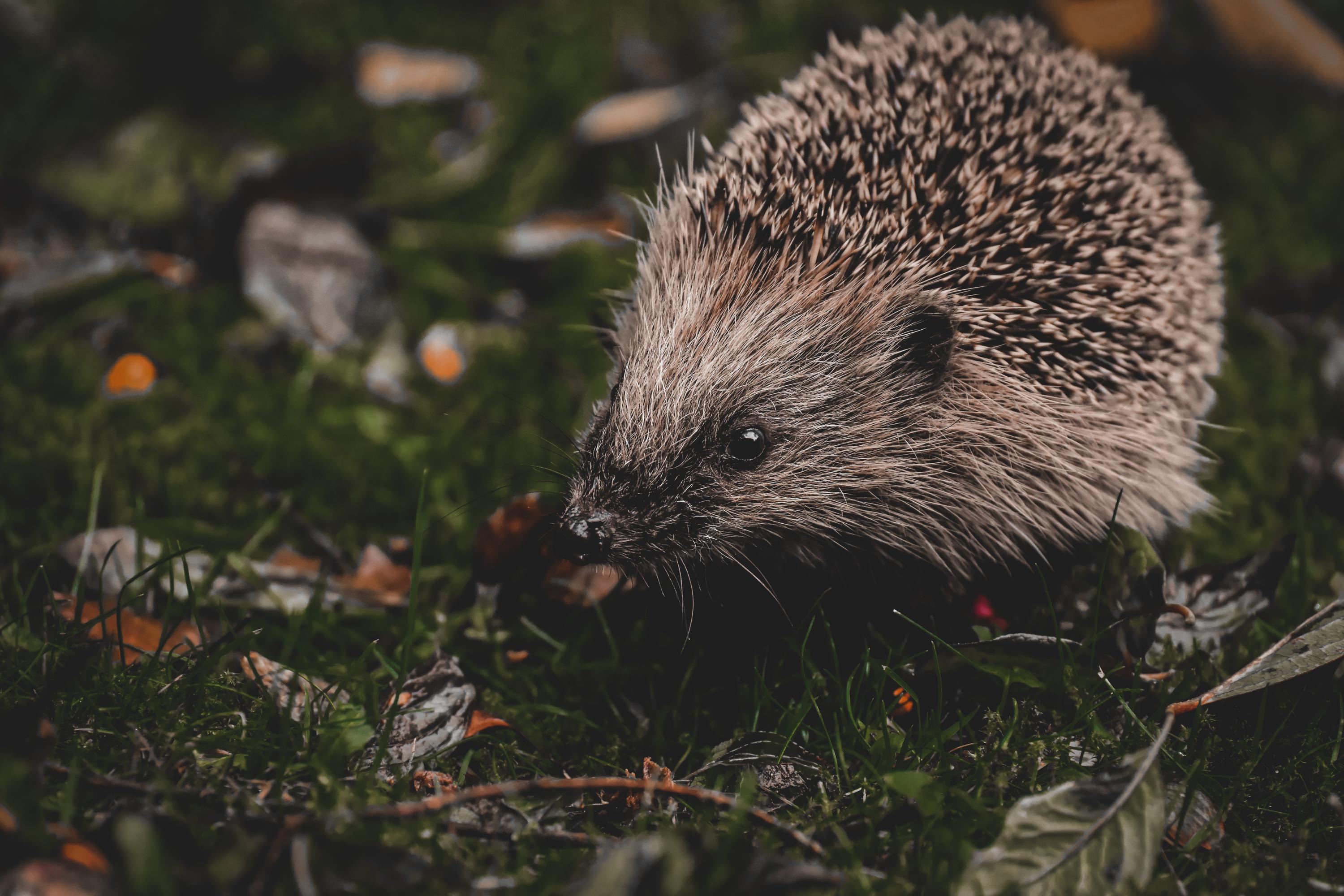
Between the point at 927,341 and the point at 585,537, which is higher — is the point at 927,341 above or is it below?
above

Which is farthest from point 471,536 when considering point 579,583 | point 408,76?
point 408,76

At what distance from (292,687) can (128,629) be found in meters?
0.75

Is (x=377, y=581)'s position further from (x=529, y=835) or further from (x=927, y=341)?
(x=927, y=341)

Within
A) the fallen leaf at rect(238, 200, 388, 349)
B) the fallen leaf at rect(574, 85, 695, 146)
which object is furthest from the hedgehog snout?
the fallen leaf at rect(574, 85, 695, 146)

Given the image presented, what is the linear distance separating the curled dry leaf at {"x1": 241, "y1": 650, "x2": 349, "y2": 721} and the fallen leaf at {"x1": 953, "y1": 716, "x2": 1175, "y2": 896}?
1.63 metres

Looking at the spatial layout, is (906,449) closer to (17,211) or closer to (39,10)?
(17,211)

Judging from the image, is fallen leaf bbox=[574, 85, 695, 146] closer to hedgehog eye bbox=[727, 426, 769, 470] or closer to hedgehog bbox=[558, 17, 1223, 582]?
hedgehog bbox=[558, 17, 1223, 582]

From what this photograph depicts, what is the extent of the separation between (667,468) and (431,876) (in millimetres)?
1350

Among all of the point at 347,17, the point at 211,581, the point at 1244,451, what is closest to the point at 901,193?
the point at 1244,451

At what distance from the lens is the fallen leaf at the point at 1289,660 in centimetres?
258

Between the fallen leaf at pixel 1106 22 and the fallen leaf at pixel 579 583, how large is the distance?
4.50 m

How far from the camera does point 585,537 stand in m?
2.80

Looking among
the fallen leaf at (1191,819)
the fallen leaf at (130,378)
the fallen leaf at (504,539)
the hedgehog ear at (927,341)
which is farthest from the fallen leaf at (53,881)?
the fallen leaf at (130,378)

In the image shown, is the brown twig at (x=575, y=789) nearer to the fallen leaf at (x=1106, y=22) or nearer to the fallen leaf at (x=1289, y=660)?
the fallen leaf at (x=1289, y=660)
